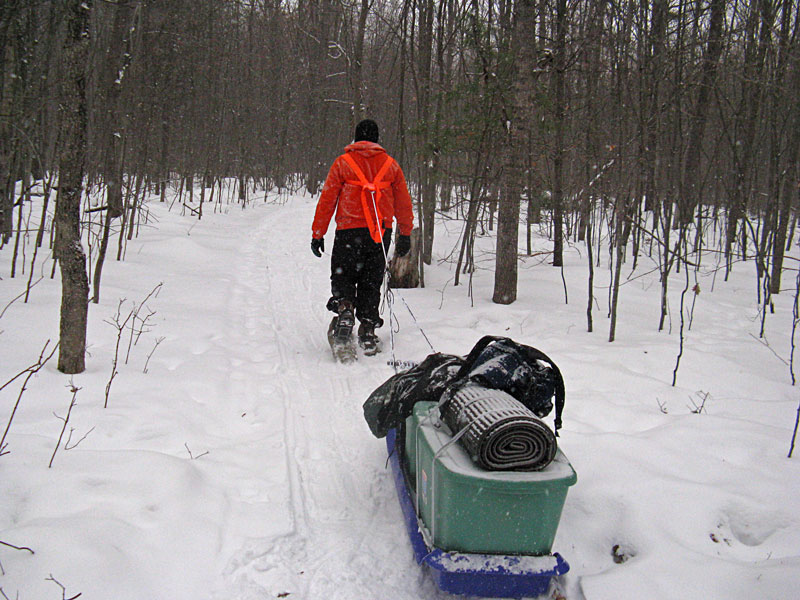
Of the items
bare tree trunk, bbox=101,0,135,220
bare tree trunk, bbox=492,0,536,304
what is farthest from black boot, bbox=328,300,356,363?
bare tree trunk, bbox=101,0,135,220

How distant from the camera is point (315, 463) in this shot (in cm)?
349

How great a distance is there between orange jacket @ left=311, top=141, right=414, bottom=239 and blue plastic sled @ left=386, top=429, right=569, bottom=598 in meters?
3.61

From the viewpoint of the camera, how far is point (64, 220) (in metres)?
3.81

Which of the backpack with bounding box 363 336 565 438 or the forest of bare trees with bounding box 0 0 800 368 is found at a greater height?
the forest of bare trees with bounding box 0 0 800 368

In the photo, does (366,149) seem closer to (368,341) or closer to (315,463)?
(368,341)

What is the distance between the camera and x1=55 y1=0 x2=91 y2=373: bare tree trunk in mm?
3604

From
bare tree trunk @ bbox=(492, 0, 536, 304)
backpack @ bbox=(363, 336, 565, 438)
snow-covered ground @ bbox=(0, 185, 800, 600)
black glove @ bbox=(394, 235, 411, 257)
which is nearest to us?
snow-covered ground @ bbox=(0, 185, 800, 600)

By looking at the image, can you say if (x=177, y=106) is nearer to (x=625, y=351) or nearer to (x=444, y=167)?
(x=444, y=167)

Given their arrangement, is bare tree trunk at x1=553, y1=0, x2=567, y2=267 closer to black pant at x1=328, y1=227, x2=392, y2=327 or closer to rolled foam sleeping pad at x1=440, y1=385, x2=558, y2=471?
black pant at x1=328, y1=227, x2=392, y2=327

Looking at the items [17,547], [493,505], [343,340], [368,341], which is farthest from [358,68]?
[17,547]

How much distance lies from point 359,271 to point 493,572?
12.3 feet

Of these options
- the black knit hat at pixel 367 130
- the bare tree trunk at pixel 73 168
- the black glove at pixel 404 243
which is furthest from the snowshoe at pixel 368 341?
the bare tree trunk at pixel 73 168

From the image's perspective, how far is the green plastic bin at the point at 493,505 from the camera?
218cm

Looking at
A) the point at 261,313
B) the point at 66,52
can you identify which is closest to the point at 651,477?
the point at 66,52
